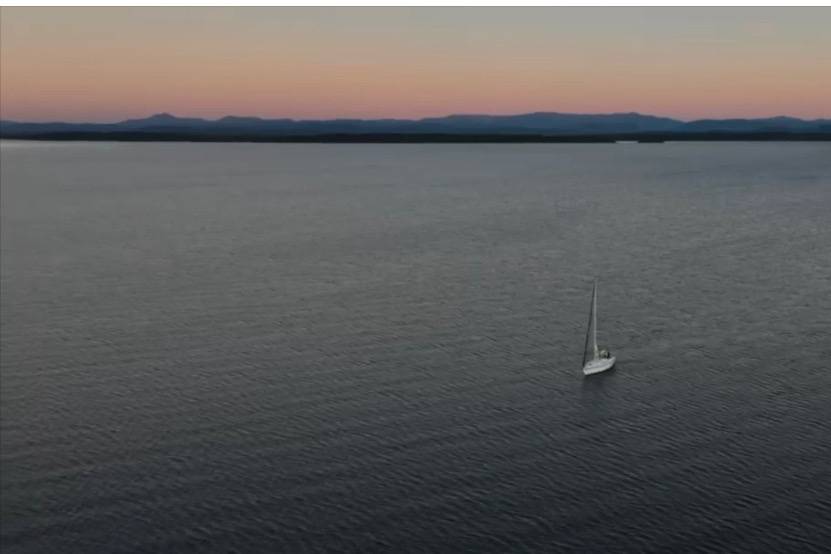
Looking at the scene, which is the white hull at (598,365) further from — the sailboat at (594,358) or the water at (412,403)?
the water at (412,403)

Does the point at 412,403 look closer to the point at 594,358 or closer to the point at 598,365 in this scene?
the point at 598,365

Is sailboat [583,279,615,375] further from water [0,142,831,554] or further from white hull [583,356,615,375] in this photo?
water [0,142,831,554]

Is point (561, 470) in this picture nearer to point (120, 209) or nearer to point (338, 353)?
point (338, 353)

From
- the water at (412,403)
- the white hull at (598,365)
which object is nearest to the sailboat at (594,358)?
the white hull at (598,365)

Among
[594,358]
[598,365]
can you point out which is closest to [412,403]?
[598,365]

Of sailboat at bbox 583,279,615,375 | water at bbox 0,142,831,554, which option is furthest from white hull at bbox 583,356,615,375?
water at bbox 0,142,831,554

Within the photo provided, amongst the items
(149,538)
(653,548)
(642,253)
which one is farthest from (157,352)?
(642,253)
